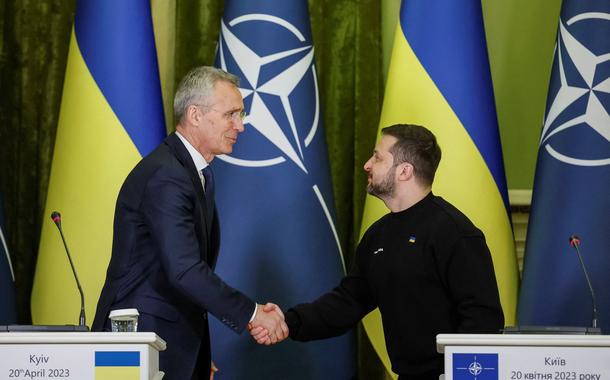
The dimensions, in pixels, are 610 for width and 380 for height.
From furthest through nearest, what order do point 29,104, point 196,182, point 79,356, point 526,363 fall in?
point 29,104 → point 196,182 → point 526,363 → point 79,356

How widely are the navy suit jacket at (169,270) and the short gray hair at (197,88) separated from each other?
25cm

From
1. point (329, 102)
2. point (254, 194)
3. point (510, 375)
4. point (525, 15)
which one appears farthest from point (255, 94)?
point (510, 375)

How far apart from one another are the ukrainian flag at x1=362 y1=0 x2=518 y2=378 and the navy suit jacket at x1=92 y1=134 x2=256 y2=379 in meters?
1.30

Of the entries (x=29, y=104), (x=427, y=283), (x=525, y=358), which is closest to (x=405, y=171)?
(x=427, y=283)

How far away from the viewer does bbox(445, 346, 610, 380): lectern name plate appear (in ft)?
10.0

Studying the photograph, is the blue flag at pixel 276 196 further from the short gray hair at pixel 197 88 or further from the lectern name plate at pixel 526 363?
the lectern name plate at pixel 526 363

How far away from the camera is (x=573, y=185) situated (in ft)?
15.3

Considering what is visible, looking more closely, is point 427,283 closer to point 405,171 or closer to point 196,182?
point 405,171

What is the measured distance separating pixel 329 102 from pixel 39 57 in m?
1.48

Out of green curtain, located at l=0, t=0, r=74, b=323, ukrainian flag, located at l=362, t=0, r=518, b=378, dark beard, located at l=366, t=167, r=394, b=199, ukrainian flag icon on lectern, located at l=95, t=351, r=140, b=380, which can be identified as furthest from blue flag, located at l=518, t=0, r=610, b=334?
green curtain, located at l=0, t=0, r=74, b=323

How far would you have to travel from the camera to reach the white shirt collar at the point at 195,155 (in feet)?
12.6

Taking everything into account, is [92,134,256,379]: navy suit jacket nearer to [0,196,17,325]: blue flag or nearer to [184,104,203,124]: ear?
[184,104,203,124]: ear

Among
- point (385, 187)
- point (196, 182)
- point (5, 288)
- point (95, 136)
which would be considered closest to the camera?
point (196, 182)

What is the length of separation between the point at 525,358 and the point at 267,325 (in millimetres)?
1130
